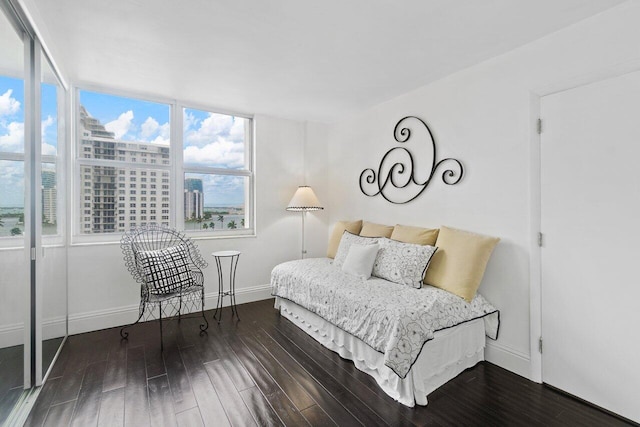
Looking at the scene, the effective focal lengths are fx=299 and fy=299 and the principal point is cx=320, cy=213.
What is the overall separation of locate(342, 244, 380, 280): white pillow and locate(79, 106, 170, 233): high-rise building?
218cm

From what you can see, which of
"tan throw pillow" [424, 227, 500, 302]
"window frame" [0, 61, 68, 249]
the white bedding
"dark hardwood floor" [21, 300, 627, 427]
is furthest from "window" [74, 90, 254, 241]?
"tan throw pillow" [424, 227, 500, 302]

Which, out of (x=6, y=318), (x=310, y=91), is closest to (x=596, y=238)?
(x=310, y=91)

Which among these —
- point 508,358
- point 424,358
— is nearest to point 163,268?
point 424,358

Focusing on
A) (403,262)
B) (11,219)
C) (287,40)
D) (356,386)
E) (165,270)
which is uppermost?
(287,40)

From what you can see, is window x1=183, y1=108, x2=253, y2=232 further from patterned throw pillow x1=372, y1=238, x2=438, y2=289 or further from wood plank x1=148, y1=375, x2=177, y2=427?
patterned throw pillow x1=372, y1=238, x2=438, y2=289

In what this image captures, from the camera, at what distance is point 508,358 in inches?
91.0

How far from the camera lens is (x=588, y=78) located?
6.35ft

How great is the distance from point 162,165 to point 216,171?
0.61m

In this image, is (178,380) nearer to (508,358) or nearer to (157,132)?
(508,358)

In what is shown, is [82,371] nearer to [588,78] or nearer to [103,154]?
[103,154]

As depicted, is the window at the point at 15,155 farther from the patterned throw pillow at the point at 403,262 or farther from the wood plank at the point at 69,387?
the patterned throw pillow at the point at 403,262

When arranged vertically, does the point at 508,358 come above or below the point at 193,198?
below

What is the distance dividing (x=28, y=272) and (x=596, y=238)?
11.7ft

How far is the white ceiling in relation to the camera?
1858mm
